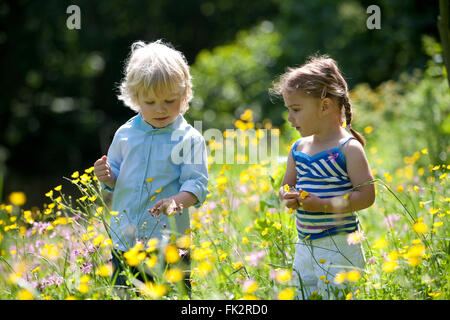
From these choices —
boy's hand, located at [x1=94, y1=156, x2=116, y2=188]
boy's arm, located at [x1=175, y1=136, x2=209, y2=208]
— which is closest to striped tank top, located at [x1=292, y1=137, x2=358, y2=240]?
boy's arm, located at [x1=175, y1=136, x2=209, y2=208]

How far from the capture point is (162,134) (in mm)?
2475

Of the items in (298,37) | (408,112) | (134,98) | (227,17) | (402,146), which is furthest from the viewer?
(227,17)

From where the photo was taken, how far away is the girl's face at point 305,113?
2.29 meters

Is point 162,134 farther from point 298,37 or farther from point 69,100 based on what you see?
point 69,100

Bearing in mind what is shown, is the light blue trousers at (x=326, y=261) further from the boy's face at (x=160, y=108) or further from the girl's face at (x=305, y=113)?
the boy's face at (x=160, y=108)

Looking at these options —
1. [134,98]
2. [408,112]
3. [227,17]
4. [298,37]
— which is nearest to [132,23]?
[227,17]

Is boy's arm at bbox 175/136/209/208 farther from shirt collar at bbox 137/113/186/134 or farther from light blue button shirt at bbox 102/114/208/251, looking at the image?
shirt collar at bbox 137/113/186/134

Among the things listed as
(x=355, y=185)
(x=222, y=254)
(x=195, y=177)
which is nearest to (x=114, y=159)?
(x=195, y=177)

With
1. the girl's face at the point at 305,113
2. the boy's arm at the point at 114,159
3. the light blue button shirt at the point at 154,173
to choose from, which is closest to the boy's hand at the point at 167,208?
the light blue button shirt at the point at 154,173

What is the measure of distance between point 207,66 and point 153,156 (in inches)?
269

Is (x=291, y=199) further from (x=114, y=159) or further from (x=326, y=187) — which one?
(x=114, y=159)

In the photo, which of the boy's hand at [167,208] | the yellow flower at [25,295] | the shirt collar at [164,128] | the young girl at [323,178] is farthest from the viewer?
the shirt collar at [164,128]

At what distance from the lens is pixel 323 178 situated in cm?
225
